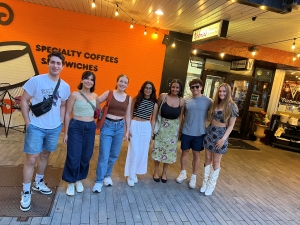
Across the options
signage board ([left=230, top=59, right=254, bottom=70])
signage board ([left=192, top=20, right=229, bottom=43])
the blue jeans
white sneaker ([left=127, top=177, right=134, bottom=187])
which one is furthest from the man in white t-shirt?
signage board ([left=230, top=59, right=254, bottom=70])

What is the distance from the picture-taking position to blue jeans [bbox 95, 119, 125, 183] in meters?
3.08

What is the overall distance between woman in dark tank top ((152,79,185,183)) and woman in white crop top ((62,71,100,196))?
106cm

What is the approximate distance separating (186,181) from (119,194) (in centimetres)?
124

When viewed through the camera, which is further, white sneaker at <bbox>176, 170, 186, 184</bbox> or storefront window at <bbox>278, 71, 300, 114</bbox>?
storefront window at <bbox>278, 71, 300, 114</bbox>

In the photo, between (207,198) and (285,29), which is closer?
(207,198)

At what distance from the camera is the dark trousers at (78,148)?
9.21 ft

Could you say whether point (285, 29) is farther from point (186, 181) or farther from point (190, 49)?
point (186, 181)

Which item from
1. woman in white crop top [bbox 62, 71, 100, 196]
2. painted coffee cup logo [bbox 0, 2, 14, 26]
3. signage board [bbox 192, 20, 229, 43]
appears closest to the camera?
woman in white crop top [bbox 62, 71, 100, 196]

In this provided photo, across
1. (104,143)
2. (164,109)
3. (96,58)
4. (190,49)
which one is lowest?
(104,143)

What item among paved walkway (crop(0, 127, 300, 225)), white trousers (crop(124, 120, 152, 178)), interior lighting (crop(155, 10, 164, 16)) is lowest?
paved walkway (crop(0, 127, 300, 225))

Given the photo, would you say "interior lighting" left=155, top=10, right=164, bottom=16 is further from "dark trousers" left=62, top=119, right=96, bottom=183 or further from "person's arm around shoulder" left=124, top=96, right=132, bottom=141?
"dark trousers" left=62, top=119, right=96, bottom=183

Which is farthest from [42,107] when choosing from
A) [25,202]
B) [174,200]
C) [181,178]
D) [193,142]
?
[181,178]

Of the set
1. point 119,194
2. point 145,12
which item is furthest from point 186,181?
point 145,12

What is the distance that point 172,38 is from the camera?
5.91 metres
